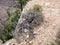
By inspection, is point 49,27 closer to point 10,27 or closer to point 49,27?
point 49,27

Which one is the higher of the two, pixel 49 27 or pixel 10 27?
pixel 49 27

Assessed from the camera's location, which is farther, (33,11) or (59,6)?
(59,6)

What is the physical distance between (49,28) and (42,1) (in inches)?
127

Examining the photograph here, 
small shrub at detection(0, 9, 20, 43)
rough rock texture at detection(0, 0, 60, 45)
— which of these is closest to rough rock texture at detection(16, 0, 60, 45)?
rough rock texture at detection(0, 0, 60, 45)

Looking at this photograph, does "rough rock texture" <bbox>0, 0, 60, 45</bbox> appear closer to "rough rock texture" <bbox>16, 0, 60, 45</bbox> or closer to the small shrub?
"rough rock texture" <bbox>16, 0, 60, 45</bbox>

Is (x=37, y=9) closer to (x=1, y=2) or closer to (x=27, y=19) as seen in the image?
(x=27, y=19)

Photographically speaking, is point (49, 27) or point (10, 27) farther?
point (10, 27)

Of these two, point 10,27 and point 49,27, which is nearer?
point 49,27

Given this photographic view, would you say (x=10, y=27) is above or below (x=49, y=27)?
below

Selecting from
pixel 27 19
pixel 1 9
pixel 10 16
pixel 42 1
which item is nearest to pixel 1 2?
pixel 1 9

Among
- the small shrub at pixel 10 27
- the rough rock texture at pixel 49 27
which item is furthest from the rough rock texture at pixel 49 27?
the small shrub at pixel 10 27

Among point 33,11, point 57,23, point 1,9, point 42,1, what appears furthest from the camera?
point 1,9

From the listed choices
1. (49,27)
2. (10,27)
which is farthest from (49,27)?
(10,27)

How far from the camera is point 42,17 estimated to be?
33.5ft
